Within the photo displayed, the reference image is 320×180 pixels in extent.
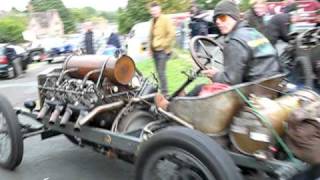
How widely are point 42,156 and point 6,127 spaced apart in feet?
3.06

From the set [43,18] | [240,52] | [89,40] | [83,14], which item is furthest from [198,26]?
[83,14]

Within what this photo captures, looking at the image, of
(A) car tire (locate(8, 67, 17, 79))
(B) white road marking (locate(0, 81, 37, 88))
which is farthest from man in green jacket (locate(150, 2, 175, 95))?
(A) car tire (locate(8, 67, 17, 79))

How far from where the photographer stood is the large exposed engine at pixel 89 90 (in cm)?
520

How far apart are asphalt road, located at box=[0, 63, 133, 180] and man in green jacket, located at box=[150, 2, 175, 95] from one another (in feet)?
8.75

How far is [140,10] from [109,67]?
71.7 ft

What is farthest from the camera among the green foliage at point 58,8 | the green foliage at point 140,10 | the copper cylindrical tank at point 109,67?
the green foliage at point 58,8

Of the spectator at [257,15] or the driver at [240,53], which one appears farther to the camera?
the spectator at [257,15]

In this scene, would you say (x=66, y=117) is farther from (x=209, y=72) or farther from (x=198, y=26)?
(x=198, y=26)

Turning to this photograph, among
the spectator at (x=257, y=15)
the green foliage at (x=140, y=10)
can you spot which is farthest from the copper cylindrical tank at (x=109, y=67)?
the green foliage at (x=140, y=10)

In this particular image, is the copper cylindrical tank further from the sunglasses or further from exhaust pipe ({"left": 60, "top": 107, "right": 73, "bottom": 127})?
the sunglasses

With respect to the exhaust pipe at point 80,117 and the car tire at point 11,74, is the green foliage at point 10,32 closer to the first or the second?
the car tire at point 11,74

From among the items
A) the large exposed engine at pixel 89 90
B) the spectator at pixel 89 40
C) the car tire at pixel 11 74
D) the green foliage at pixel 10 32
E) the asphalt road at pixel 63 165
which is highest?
the large exposed engine at pixel 89 90

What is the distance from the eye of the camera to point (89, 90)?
5.28 m

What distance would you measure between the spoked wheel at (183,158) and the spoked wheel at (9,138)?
81.6 inches
